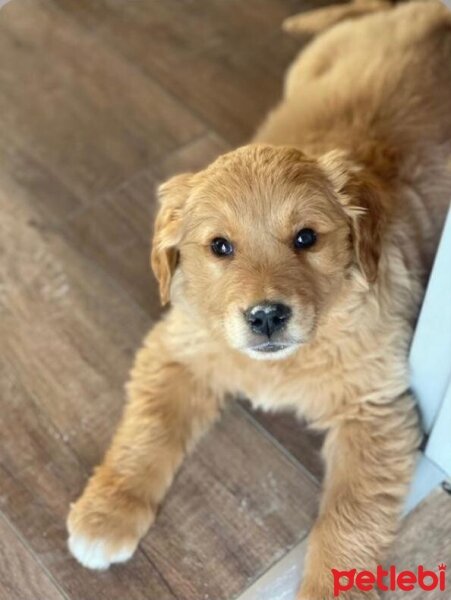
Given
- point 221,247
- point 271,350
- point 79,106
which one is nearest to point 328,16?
point 79,106

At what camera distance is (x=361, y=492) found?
5.76 ft

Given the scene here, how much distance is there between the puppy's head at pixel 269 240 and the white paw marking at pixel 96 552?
19.8 inches

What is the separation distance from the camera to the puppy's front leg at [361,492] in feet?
5.56

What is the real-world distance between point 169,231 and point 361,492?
69 cm

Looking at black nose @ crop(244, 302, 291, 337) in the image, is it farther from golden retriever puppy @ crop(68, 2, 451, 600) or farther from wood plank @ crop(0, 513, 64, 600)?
wood plank @ crop(0, 513, 64, 600)

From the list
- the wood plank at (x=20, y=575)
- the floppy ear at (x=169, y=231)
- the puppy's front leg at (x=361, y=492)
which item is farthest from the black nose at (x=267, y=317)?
the wood plank at (x=20, y=575)

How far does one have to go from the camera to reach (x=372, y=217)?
169 centimetres

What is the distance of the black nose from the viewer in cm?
154

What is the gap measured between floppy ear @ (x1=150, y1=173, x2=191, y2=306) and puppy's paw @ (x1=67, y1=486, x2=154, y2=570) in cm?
47

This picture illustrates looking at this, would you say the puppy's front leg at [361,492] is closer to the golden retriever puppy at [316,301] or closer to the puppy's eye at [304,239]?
the golden retriever puppy at [316,301]

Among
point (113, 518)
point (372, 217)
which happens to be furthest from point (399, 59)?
point (113, 518)

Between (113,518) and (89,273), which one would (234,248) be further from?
(89,273)

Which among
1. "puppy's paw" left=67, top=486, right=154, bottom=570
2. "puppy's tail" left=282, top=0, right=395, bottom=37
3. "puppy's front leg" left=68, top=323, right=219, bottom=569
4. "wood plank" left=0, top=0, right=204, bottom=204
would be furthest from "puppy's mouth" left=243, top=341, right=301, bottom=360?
"puppy's tail" left=282, top=0, right=395, bottom=37

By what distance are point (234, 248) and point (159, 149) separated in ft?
3.57
